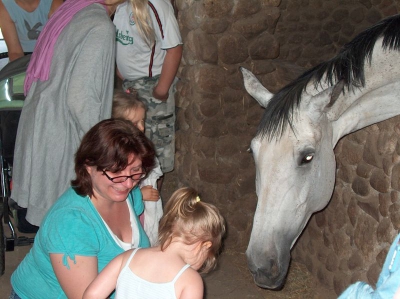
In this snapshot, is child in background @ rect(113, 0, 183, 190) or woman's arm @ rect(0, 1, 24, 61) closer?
child in background @ rect(113, 0, 183, 190)

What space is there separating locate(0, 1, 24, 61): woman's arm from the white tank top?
222 centimetres

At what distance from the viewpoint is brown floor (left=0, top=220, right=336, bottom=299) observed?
10.9 feet

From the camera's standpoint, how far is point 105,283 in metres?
1.59

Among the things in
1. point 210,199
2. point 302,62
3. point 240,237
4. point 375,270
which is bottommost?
point 240,237

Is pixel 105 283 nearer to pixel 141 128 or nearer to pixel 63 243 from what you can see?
pixel 63 243

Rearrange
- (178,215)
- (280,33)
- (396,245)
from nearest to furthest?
(396,245) → (178,215) → (280,33)

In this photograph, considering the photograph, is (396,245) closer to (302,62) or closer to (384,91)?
(384,91)

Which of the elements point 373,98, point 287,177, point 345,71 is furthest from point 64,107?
point 373,98

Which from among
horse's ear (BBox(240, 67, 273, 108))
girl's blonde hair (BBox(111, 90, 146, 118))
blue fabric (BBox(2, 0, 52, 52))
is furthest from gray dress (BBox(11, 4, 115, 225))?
blue fabric (BBox(2, 0, 52, 52))

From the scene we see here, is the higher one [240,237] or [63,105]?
[63,105]

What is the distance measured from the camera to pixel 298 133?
233 cm

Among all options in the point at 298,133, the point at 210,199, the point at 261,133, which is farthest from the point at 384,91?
the point at 210,199

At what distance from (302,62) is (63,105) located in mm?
2638

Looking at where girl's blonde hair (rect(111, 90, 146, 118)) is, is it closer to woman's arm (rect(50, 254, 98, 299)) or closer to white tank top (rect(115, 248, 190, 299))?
woman's arm (rect(50, 254, 98, 299))
